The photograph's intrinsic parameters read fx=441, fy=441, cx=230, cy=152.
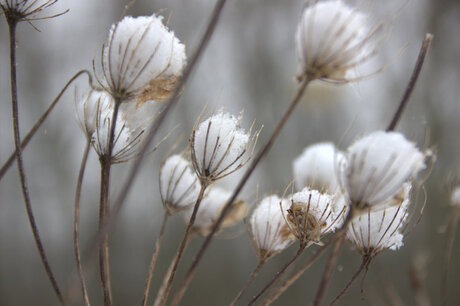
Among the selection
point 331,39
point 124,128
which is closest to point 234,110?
point 124,128

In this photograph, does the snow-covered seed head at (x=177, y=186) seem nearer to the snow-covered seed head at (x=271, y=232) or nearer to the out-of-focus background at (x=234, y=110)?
the snow-covered seed head at (x=271, y=232)

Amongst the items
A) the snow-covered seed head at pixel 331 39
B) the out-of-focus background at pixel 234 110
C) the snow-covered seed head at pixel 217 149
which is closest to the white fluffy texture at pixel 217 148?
the snow-covered seed head at pixel 217 149

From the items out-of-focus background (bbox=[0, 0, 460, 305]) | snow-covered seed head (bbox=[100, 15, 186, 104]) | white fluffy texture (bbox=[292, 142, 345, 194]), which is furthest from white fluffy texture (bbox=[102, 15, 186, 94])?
out-of-focus background (bbox=[0, 0, 460, 305])

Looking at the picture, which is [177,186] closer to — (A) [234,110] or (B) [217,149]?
(B) [217,149]

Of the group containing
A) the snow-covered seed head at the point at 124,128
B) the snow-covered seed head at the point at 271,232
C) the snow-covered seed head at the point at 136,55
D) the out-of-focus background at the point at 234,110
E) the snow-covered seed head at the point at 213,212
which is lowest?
the snow-covered seed head at the point at 271,232

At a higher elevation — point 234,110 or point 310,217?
point 234,110

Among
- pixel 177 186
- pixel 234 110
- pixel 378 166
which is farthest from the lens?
pixel 234 110
